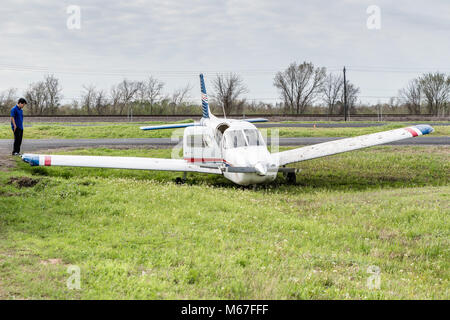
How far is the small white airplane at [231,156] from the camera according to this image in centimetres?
1449

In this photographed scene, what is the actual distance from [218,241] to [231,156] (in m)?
6.73

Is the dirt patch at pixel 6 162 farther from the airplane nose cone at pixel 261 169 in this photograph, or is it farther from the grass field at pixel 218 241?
the airplane nose cone at pixel 261 169

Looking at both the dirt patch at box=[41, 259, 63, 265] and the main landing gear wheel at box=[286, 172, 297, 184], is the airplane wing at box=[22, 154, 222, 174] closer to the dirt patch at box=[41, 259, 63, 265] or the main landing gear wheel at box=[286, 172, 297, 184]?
the main landing gear wheel at box=[286, 172, 297, 184]

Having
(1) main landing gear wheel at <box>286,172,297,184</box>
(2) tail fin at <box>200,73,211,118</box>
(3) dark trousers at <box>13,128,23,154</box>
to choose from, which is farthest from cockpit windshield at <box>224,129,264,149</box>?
(3) dark trousers at <box>13,128,23,154</box>

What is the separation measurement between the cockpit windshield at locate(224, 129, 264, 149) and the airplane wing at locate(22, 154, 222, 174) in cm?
124

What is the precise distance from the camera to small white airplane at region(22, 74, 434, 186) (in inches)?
571

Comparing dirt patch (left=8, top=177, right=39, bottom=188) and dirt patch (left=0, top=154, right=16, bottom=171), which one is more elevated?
dirt patch (left=0, top=154, right=16, bottom=171)

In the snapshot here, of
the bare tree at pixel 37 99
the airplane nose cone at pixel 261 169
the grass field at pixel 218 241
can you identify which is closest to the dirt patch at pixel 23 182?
the grass field at pixel 218 241

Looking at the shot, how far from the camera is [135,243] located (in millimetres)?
8320

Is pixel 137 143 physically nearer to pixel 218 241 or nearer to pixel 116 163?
pixel 116 163

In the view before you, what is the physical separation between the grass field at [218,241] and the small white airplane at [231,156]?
82 cm
